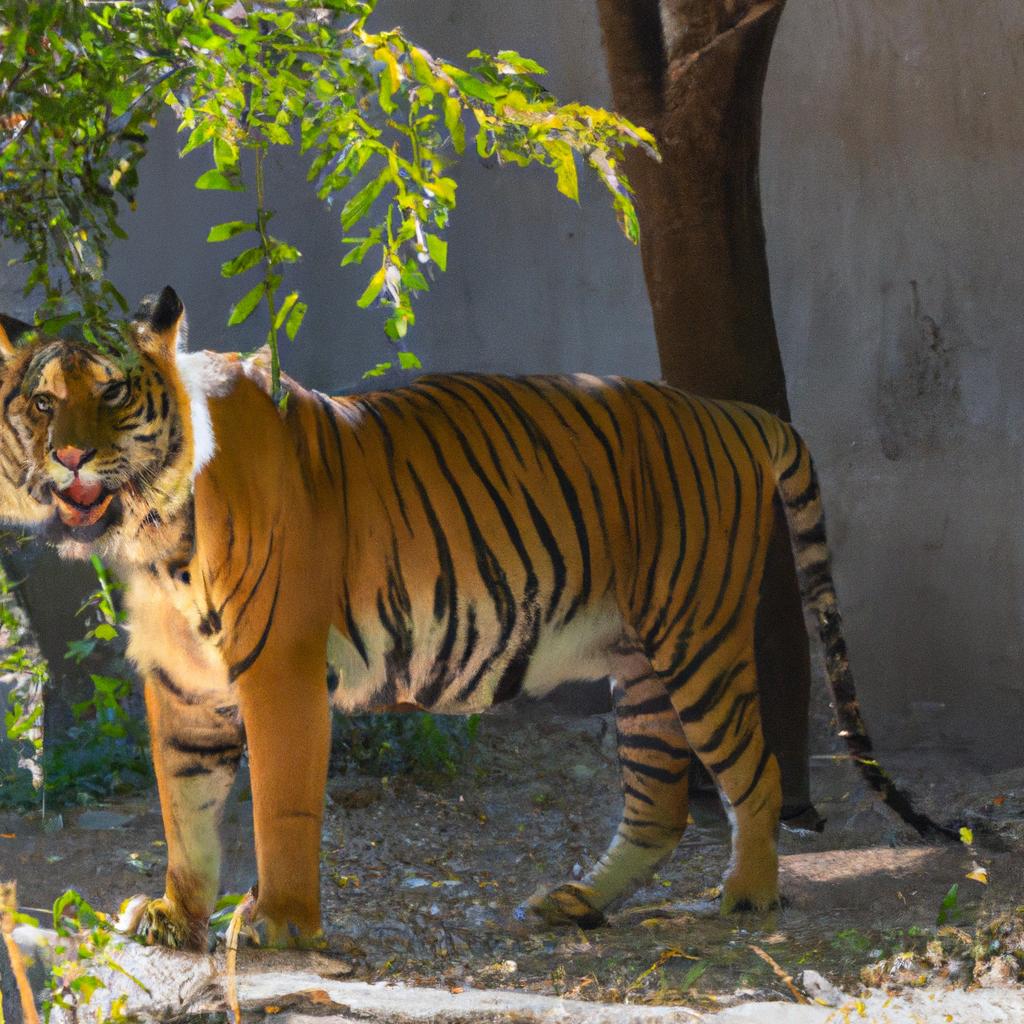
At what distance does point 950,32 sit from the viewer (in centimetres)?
596

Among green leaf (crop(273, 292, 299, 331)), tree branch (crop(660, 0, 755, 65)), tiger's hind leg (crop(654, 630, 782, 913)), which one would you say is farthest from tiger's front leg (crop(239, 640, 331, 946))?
tree branch (crop(660, 0, 755, 65))

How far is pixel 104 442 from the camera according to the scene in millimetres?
3520

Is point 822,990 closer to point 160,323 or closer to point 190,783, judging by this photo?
point 190,783

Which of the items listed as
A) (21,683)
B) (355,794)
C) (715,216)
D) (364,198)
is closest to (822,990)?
(364,198)

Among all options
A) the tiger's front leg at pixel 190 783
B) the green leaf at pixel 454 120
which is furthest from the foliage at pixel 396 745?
the green leaf at pixel 454 120

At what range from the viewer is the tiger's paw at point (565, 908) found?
409 cm

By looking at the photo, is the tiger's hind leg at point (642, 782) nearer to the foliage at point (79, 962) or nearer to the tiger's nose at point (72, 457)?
the foliage at point (79, 962)

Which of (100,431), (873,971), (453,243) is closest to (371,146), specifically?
(100,431)

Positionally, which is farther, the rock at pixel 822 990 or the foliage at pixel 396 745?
the foliage at pixel 396 745

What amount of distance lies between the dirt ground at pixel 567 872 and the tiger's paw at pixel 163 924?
0.81ft

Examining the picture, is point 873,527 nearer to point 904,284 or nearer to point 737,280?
point 904,284

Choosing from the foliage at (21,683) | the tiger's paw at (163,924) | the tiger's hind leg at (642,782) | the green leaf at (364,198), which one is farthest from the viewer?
the foliage at (21,683)

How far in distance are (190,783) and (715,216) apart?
2.48 m

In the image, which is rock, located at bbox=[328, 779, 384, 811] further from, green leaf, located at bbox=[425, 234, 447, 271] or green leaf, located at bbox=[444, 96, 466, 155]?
green leaf, located at bbox=[444, 96, 466, 155]
